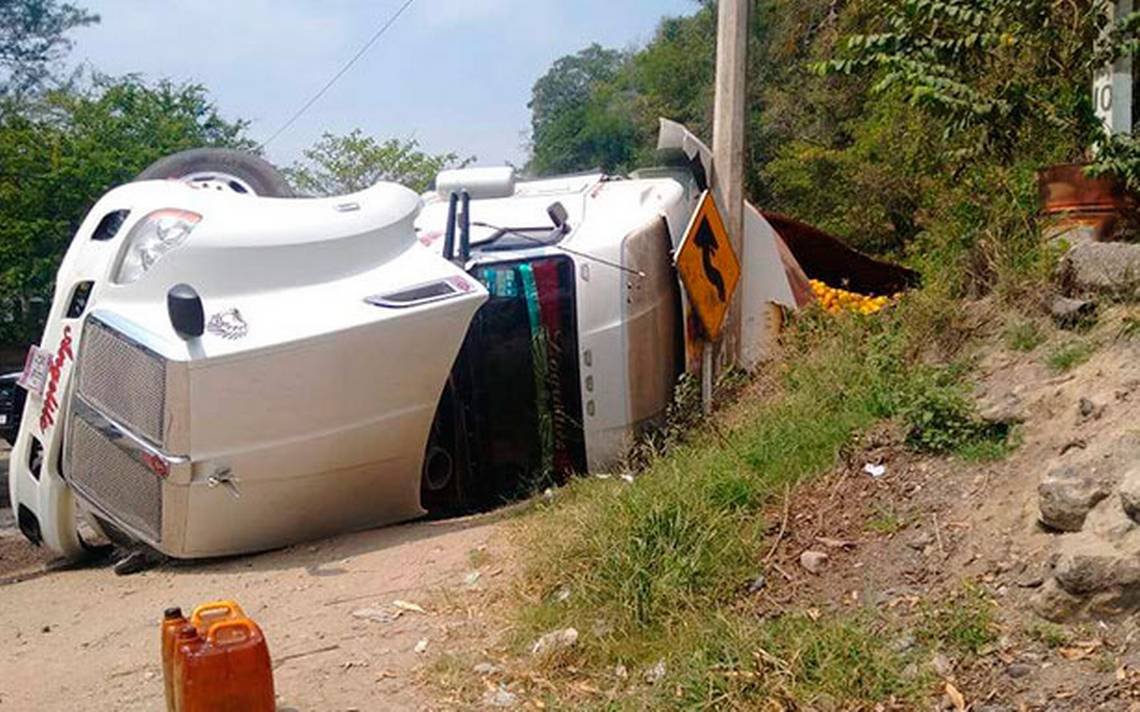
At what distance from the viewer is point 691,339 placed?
325 inches

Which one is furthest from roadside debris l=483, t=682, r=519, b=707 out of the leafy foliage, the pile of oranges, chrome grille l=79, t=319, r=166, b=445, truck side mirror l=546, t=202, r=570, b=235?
the pile of oranges

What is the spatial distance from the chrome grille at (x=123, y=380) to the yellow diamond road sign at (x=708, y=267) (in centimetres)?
334

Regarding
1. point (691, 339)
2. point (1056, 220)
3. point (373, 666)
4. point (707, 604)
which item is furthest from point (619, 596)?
point (691, 339)

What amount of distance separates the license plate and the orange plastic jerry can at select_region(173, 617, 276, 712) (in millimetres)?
3567

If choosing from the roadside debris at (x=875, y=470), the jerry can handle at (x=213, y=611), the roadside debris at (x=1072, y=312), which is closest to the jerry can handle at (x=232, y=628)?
the jerry can handle at (x=213, y=611)

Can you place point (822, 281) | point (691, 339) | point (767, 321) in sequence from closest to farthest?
1. point (691, 339)
2. point (767, 321)
3. point (822, 281)

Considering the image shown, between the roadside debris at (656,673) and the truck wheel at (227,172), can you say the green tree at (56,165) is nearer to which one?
the truck wheel at (227,172)

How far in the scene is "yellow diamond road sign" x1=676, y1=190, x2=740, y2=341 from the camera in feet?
25.7

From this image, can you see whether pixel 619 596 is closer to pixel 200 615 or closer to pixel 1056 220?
pixel 200 615

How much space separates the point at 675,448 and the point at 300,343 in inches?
86.1

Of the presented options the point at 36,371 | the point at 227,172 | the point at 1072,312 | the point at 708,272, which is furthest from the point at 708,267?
the point at 36,371

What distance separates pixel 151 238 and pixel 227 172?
1.53 metres

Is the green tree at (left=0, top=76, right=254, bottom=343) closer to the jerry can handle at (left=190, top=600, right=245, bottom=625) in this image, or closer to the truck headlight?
the truck headlight

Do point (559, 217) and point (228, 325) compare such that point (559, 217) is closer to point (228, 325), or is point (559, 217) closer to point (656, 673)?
point (228, 325)
